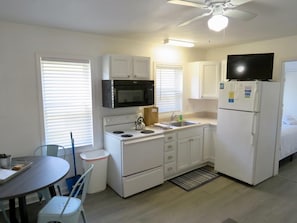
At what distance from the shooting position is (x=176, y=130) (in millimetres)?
3570

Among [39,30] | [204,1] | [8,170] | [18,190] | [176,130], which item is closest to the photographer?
[18,190]

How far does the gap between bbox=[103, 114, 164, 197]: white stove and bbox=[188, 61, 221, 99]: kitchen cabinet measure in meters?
1.54

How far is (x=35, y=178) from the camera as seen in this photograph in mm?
1950

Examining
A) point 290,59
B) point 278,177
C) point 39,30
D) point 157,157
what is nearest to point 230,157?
point 278,177

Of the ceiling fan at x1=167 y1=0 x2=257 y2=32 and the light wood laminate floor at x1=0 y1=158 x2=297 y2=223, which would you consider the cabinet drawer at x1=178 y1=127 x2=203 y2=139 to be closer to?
the light wood laminate floor at x1=0 y1=158 x2=297 y2=223

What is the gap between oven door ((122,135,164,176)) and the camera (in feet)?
9.69

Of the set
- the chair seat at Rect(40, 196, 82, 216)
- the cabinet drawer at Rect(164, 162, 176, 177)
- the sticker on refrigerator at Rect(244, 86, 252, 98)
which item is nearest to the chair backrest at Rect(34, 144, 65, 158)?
the chair seat at Rect(40, 196, 82, 216)

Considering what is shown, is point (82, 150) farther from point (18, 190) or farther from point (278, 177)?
point (278, 177)

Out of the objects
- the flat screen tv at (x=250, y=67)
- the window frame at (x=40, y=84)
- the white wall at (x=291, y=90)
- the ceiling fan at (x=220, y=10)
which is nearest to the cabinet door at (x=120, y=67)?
the window frame at (x=40, y=84)

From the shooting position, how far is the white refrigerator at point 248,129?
10.6 feet

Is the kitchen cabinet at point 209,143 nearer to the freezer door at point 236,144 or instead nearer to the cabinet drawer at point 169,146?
the freezer door at point 236,144

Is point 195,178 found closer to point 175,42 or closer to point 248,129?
point 248,129

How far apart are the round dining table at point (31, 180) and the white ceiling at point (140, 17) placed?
165cm

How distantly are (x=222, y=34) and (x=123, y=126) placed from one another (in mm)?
2219
